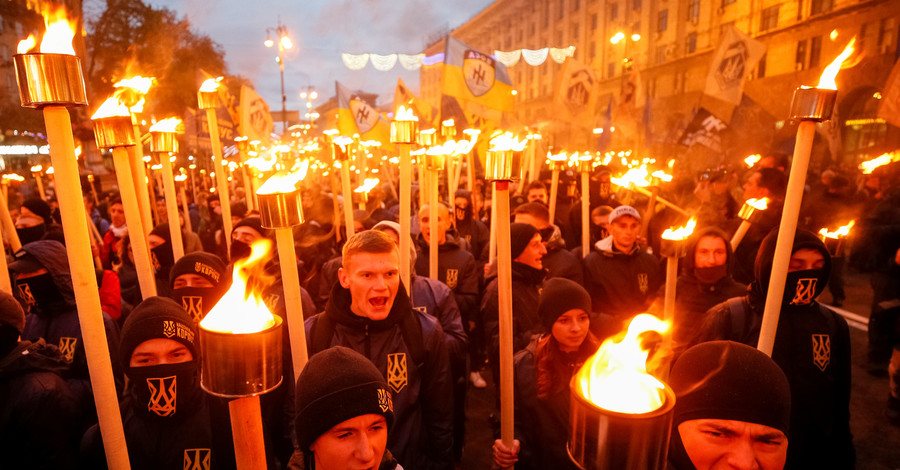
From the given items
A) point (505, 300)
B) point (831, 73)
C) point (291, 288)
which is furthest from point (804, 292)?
point (291, 288)

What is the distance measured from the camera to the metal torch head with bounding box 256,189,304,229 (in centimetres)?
128

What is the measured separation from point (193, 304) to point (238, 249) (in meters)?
0.86

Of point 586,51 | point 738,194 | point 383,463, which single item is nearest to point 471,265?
point 383,463

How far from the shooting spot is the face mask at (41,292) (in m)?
3.07

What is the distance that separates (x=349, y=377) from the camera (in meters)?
1.74

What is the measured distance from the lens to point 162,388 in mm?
2277

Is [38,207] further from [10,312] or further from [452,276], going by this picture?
[452,276]

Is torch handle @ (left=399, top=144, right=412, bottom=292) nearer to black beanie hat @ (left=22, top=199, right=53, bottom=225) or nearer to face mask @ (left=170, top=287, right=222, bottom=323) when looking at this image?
face mask @ (left=170, top=287, right=222, bottom=323)

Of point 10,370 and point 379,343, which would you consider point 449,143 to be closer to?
point 379,343

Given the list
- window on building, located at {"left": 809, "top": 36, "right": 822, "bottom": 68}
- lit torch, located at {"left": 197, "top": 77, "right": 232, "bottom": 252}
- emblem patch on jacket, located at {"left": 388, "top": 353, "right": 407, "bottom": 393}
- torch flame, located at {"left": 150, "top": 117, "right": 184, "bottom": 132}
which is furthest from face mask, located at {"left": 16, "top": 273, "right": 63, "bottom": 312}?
window on building, located at {"left": 809, "top": 36, "right": 822, "bottom": 68}

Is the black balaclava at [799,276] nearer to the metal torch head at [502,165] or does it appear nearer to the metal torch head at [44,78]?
the metal torch head at [502,165]

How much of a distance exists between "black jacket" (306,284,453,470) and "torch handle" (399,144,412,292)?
169 mm

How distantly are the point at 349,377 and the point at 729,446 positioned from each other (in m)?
1.38

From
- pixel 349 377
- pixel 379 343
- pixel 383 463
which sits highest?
pixel 349 377
